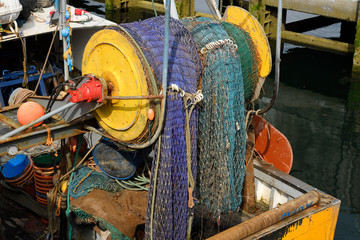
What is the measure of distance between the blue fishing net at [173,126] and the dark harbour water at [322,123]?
208 inches

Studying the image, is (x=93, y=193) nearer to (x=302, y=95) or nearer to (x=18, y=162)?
(x=18, y=162)

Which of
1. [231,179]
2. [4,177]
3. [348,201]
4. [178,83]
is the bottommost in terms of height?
[348,201]

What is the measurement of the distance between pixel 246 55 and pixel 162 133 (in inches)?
65.3

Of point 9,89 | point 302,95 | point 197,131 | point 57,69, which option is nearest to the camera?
point 197,131

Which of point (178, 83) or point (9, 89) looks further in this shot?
point (9, 89)

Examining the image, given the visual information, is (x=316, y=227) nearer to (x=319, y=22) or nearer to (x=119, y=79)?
(x=119, y=79)

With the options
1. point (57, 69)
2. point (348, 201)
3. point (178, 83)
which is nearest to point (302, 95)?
point (348, 201)

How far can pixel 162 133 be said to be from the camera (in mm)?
4891

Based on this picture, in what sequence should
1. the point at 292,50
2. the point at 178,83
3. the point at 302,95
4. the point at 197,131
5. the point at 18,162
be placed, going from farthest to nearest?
the point at 292,50 → the point at 302,95 → the point at 18,162 → the point at 197,131 → the point at 178,83

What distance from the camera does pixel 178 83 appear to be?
4945 millimetres

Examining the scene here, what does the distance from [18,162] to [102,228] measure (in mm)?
2045

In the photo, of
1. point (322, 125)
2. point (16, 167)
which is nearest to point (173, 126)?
point (16, 167)

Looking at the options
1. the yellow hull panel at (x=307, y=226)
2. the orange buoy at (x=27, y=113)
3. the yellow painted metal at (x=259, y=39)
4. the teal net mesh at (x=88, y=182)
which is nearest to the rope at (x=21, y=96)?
the orange buoy at (x=27, y=113)

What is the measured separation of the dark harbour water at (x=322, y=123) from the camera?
1120 cm
